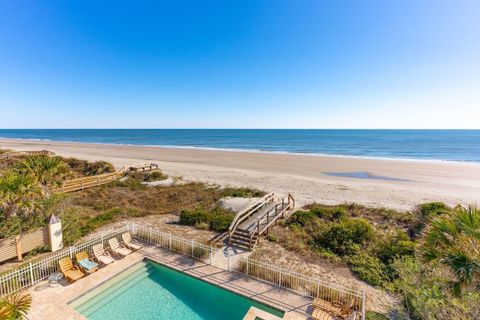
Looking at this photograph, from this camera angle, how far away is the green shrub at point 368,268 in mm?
9421

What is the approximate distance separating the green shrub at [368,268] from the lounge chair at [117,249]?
32.3 ft

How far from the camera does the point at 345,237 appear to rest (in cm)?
1210

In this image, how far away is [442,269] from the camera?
19.4 ft

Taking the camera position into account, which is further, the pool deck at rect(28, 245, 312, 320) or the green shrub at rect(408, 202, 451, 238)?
the green shrub at rect(408, 202, 451, 238)

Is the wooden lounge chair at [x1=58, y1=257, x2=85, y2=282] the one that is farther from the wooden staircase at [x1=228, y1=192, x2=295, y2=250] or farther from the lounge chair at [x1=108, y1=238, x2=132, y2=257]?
the wooden staircase at [x1=228, y1=192, x2=295, y2=250]

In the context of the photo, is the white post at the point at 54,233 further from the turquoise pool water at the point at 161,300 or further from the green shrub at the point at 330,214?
the green shrub at the point at 330,214

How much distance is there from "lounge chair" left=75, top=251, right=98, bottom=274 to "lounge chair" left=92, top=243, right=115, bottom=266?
0.30 m

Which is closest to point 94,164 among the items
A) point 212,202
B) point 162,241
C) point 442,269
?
point 212,202

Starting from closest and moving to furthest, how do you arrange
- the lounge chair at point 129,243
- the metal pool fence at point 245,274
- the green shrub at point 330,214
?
the metal pool fence at point 245,274 → the lounge chair at point 129,243 → the green shrub at point 330,214

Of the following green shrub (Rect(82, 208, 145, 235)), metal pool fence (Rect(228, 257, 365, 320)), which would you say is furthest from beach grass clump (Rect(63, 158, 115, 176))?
metal pool fence (Rect(228, 257, 365, 320))

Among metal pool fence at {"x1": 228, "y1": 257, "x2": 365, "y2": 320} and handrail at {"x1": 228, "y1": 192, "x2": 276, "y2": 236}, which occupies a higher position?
handrail at {"x1": 228, "y1": 192, "x2": 276, "y2": 236}

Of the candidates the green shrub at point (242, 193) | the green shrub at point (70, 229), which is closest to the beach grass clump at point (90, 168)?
the green shrub at point (242, 193)

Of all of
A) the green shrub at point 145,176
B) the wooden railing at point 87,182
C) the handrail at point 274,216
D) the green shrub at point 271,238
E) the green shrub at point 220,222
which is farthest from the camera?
the green shrub at point 145,176

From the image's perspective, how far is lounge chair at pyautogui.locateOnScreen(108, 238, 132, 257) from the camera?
1083cm
